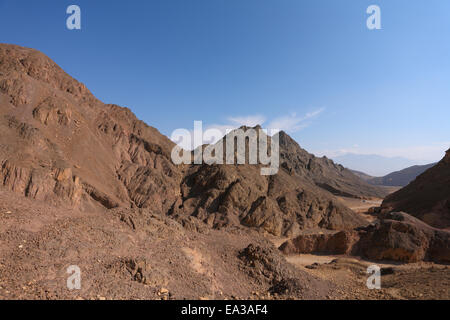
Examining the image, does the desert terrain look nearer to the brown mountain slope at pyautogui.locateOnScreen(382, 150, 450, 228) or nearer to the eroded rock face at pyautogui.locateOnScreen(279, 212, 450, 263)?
the eroded rock face at pyautogui.locateOnScreen(279, 212, 450, 263)

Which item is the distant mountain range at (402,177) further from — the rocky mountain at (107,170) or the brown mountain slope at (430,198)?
the rocky mountain at (107,170)

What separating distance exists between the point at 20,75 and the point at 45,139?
33.9 ft

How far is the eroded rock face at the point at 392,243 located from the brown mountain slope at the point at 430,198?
1515cm

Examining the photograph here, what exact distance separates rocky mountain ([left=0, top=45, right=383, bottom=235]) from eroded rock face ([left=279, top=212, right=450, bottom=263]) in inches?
336

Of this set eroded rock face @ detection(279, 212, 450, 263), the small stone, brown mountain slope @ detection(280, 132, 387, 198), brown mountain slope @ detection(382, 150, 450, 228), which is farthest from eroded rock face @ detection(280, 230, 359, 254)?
brown mountain slope @ detection(280, 132, 387, 198)

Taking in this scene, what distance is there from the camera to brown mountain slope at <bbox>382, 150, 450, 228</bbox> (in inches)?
1187

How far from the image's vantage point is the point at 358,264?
51.8 feet

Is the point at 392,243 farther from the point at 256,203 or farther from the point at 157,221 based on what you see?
the point at 157,221

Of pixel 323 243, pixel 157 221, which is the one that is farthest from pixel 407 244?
pixel 157 221

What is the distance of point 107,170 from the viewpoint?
28.0m

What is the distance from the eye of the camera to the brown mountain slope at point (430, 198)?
30.1 m

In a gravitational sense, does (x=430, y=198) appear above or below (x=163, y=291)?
above

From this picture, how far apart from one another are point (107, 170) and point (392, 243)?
1113 inches

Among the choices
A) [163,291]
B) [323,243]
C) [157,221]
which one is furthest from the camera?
[323,243]
